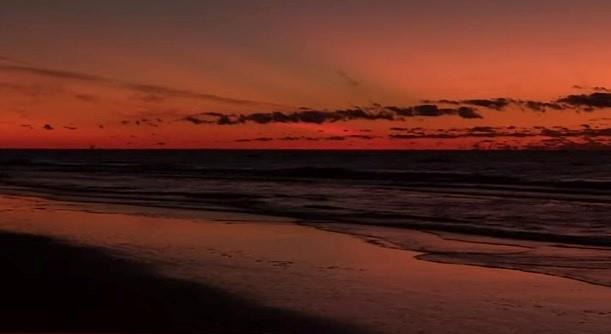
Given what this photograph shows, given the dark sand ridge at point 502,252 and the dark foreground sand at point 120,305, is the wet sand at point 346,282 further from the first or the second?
the dark sand ridge at point 502,252

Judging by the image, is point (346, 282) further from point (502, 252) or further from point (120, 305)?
point (502, 252)

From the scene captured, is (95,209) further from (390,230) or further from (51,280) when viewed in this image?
(51,280)

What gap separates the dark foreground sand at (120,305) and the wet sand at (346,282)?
125 millimetres

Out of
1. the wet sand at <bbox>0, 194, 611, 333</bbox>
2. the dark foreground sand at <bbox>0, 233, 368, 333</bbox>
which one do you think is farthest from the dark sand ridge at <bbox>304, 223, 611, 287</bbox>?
the dark foreground sand at <bbox>0, 233, 368, 333</bbox>

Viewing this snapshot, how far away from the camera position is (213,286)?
39.6 feet

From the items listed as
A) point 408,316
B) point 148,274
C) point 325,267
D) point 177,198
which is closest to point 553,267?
point 325,267

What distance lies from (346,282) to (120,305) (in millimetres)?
3623

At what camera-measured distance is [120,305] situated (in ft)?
35.0

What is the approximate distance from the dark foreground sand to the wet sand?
125 millimetres

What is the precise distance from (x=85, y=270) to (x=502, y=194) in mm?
28725

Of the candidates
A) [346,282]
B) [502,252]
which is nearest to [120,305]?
[346,282]

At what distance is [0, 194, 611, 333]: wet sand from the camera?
9.81 m

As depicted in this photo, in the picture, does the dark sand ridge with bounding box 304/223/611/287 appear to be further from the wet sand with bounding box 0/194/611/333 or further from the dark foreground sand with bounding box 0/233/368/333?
the dark foreground sand with bounding box 0/233/368/333

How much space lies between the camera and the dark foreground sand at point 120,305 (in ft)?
30.7
